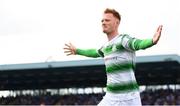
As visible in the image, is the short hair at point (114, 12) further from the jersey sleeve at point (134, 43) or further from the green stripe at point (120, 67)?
the green stripe at point (120, 67)

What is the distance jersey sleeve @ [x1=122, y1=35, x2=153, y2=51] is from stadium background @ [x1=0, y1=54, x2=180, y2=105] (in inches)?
1042

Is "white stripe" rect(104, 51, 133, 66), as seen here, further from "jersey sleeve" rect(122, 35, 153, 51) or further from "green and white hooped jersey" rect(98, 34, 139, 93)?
"jersey sleeve" rect(122, 35, 153, 51)

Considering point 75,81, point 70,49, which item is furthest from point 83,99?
point 70,49

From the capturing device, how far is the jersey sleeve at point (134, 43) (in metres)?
7.63

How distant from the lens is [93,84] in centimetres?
4638

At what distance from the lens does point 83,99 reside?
4028 centimetres

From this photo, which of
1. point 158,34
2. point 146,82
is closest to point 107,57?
point 158,34

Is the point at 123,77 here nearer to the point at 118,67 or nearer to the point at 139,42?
the point at 118,67

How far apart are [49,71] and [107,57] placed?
33767 mm

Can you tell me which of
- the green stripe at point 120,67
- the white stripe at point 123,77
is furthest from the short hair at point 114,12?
the white stripe at point 123,77

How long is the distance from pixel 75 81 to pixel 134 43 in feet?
126

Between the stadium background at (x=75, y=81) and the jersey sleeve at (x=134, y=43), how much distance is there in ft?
86.8

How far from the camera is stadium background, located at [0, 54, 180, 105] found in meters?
37.5

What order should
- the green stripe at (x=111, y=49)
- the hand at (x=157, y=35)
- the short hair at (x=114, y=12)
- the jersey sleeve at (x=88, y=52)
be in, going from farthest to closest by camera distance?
the jersey sleeve at (x=88, y=52), the short hair at (x=114, y=12), the green stripe at (x=111, y=49), the hand at (x=157, y=35)
